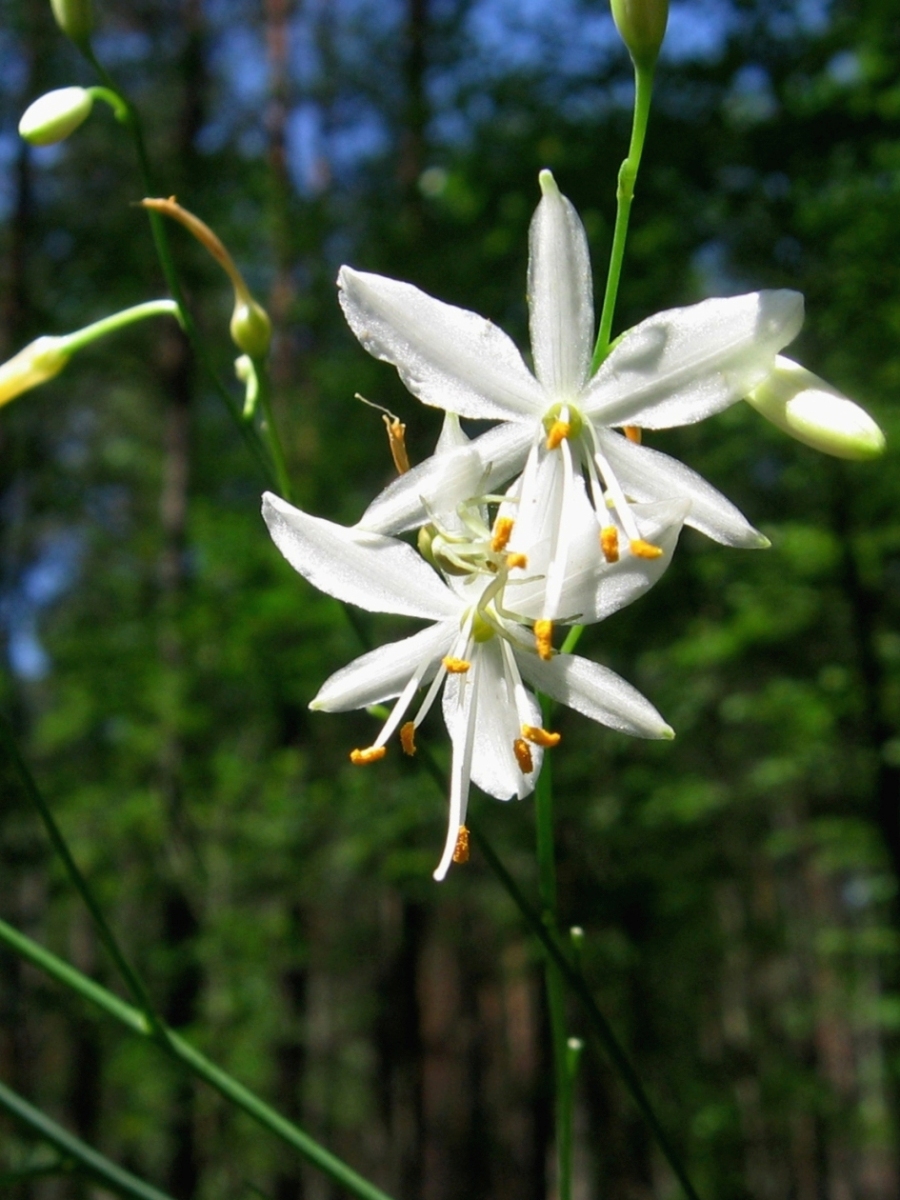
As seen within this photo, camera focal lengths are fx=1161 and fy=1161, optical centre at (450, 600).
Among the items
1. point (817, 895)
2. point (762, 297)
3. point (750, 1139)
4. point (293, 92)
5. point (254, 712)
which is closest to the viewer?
point (762, 297)

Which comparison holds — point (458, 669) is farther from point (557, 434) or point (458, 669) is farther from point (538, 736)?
point (557, 434)

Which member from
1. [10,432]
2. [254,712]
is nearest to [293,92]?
[10,432]

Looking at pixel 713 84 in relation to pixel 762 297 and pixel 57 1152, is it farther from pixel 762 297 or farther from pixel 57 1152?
pixel 57 1152

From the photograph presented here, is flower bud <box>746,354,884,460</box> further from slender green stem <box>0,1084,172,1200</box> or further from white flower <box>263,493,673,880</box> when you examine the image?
slender green stem <box>0,1084,172,1200</box>

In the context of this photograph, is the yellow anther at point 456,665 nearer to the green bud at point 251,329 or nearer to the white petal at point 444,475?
the white petal at point 444,475

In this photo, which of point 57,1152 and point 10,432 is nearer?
point 57,1152

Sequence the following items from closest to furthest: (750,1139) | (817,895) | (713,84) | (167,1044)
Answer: (167,1044), (713,84), (750,1139), (817,895)

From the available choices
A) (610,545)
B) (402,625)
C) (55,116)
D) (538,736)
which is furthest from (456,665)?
(402,625)
